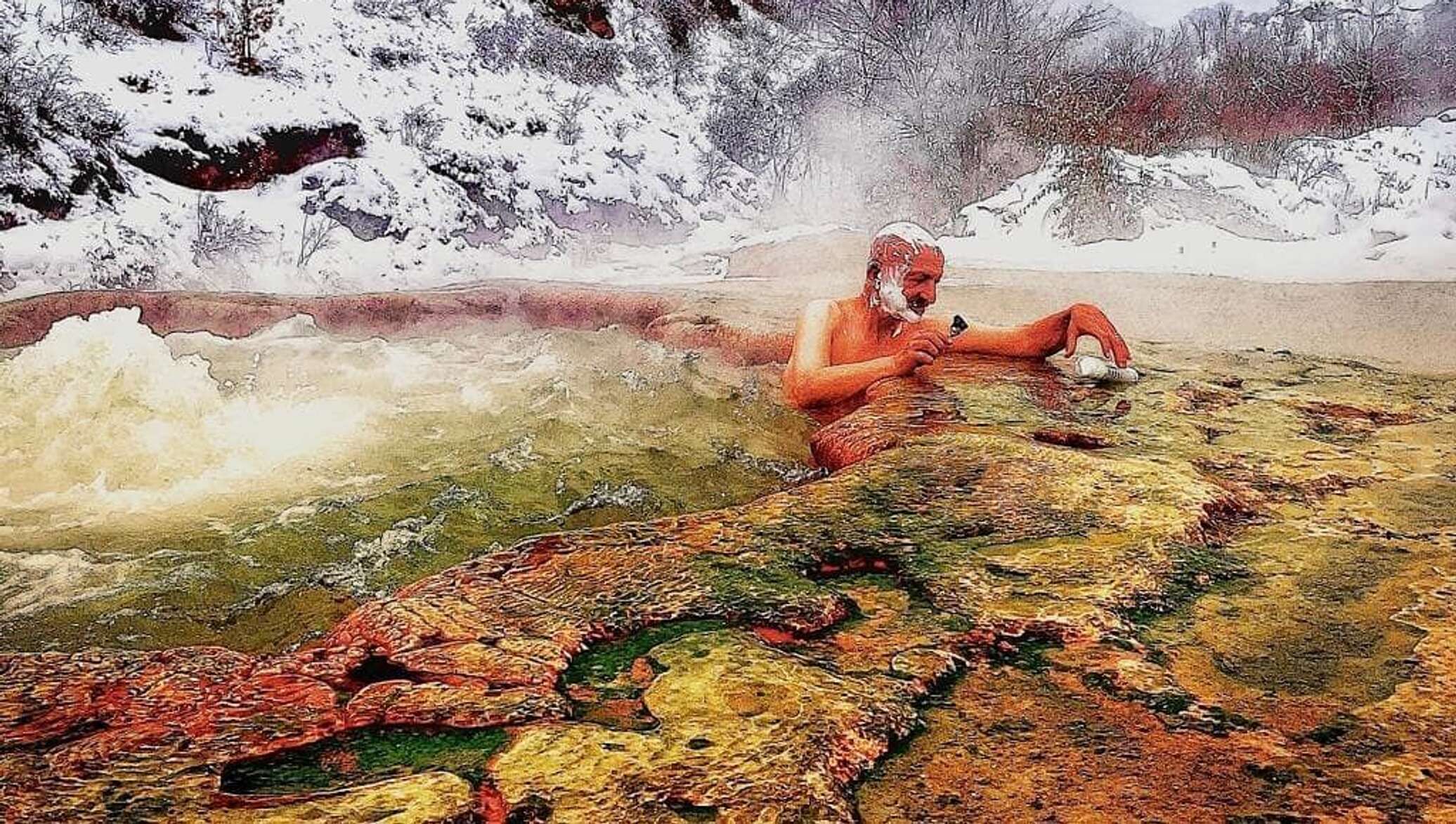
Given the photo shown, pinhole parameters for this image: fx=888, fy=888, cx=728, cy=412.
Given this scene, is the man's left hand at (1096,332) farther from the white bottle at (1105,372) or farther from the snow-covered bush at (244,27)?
the snow-covered bush at (244,27)

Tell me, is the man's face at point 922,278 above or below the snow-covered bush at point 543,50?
below

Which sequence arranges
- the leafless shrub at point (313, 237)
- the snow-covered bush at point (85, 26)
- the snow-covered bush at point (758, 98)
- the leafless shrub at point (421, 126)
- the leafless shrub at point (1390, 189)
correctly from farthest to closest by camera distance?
1. the snow-covered bush at point (758, 98)
2. the leafless shrub at point (421, 126)
3. the snow-covered bush at point (85, 26)
4. the leafless shrub at point (313, 237)
5. the leafless shrub at point (1390, 189)

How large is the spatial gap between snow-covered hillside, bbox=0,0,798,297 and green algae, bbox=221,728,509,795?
895 cm

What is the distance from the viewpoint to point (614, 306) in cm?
519

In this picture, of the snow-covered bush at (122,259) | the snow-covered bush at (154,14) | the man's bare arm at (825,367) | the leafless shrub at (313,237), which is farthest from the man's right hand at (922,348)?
the snow-covered bush at (154,14)

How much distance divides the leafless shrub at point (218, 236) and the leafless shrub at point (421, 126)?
11.0ft

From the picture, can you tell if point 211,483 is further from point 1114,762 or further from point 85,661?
point 1114,762

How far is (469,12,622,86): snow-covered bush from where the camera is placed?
1516cm

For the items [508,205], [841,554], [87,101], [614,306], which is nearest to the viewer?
Result: [841,554]

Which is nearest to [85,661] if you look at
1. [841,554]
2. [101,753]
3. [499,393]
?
[101,753]

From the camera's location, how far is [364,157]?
11.3 metres

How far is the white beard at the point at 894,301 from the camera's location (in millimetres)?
3074

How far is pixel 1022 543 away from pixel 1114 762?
0.64 meters

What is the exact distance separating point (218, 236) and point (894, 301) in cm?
863
